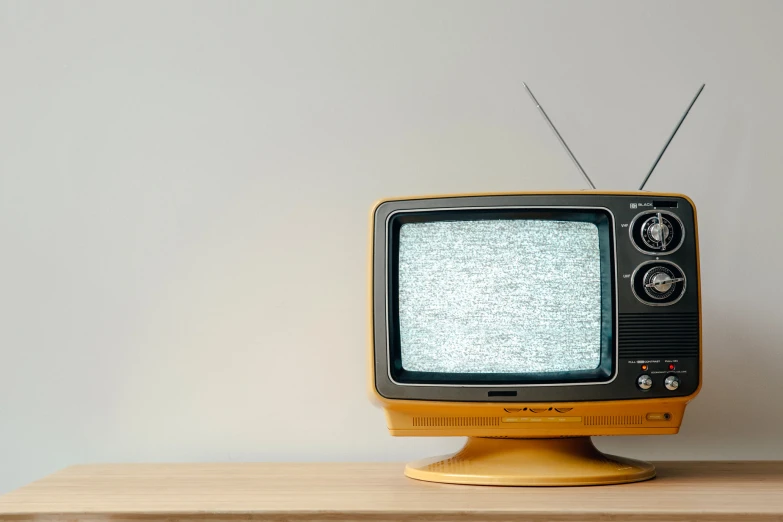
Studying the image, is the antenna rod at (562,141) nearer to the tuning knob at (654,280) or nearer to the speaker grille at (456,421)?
the tuning knob at (654,280)

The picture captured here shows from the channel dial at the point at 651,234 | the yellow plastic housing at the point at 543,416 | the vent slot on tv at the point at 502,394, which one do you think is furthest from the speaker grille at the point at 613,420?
the channel dial at the point at 651,234

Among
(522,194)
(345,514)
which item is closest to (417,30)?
(522,194)

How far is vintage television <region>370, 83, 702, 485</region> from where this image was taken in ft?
3.38

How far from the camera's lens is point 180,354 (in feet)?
4.50

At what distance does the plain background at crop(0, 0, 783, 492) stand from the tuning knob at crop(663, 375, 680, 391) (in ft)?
1.10

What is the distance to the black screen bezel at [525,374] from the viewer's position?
3.40 ft

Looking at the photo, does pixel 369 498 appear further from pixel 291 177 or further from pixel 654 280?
pixel 291 177

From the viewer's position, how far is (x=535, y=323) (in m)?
1.05

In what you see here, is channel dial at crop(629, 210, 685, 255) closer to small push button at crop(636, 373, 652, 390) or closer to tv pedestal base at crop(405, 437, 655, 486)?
small push button at crop(636, 373, 652, 390)

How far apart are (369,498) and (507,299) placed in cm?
32

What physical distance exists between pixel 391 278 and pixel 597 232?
285 millimetres

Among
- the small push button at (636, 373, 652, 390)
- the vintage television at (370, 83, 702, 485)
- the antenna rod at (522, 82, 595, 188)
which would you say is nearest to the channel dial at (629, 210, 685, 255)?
the vintage television at (370, 83, 702, 485)

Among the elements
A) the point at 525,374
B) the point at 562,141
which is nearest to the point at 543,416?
the point at 525,374

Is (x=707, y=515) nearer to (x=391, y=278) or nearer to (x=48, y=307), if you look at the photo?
(x=391, y=278)
